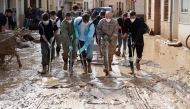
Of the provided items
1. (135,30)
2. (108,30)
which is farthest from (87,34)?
(135,30)

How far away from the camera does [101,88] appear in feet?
25.8

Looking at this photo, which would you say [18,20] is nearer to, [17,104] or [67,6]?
[17,104]

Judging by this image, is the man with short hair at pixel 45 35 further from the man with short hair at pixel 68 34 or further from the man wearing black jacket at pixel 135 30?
the man wearing black jacket at pixel 135 30

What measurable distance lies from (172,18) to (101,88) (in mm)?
11593

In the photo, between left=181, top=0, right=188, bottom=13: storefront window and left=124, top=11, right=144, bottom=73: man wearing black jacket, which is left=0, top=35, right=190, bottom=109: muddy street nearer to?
left=124, top=11, right=144, bottom=73: man wearing black jacket

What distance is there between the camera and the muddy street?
6.64 m

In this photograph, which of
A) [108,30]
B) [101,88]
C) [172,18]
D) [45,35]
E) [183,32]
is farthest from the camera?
[172,18]

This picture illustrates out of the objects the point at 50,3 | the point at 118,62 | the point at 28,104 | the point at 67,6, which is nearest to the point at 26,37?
the point at 118,62

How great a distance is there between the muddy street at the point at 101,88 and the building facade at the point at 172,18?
459cm

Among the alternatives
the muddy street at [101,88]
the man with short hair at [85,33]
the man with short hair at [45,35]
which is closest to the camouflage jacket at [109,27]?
the man with short hair at [85,33]

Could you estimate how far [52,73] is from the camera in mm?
9719

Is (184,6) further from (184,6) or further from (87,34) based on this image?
(87,34)

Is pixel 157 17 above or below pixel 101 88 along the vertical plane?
above

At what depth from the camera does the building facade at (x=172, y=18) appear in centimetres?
1578
